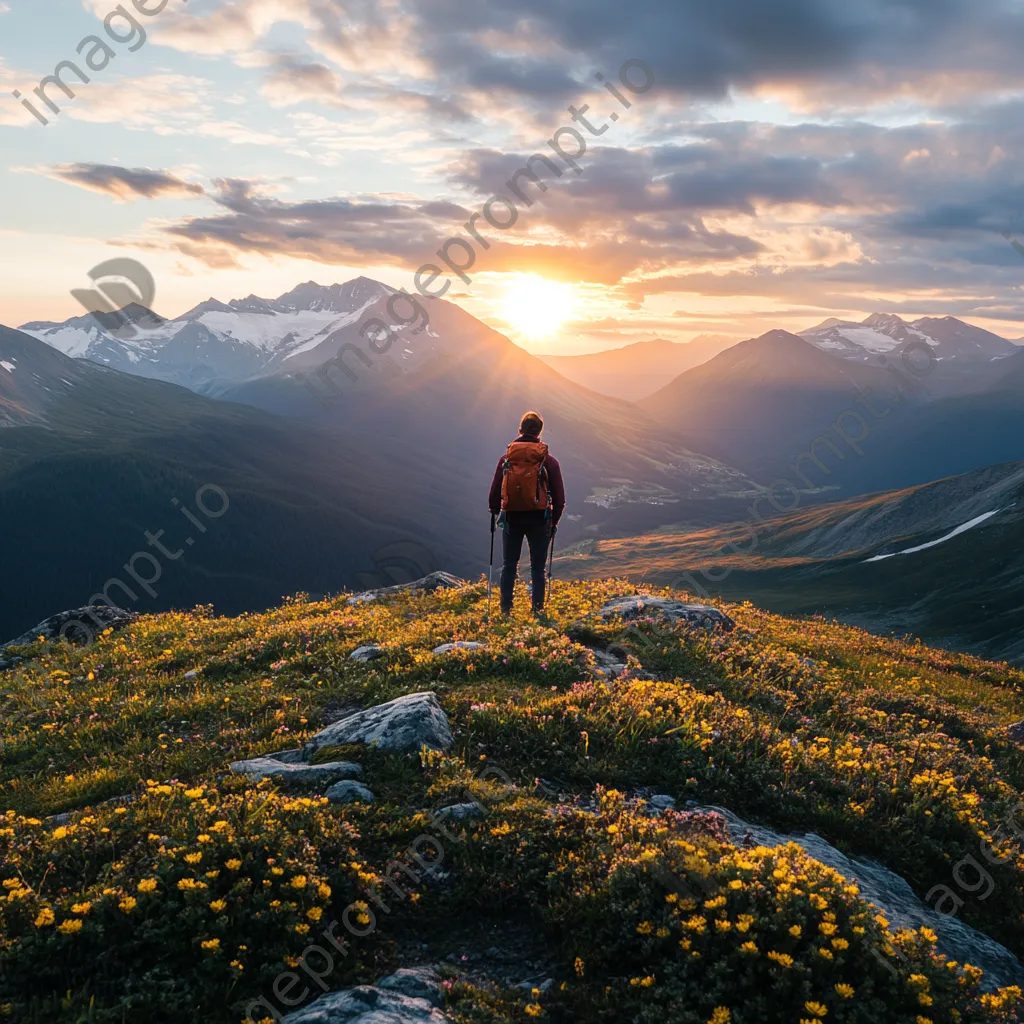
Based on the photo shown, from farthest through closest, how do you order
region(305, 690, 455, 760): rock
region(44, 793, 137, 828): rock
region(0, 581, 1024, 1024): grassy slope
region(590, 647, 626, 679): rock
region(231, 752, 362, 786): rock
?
region(590, 647, 626, 679): rock → region(305, 690, 455, 760): rock → region(231, 752, 362, 786): rock → region(44, 793, 137, 828): rock → region(0, 581, 1024, 1024): grassy slope

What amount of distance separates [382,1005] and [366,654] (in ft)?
27.1

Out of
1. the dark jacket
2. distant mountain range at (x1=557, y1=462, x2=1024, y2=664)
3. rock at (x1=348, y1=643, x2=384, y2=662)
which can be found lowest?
distant mountain range at (x1=557, y1=462, x2=1024, y2=664)

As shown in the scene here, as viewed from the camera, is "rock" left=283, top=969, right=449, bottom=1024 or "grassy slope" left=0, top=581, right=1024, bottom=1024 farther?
"grassy slope" left=0, top=581, right=1024, bottom=1024

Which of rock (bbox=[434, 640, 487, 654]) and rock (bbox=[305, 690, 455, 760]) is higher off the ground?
rock (bbox=[434, 640, 487, 654])

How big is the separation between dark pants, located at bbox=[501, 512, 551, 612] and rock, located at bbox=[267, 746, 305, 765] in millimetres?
7257

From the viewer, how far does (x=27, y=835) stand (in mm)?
7602

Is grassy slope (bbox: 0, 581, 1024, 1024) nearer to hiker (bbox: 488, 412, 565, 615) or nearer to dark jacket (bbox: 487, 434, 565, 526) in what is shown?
hiker (bbox: 488, 412, 565, 615)

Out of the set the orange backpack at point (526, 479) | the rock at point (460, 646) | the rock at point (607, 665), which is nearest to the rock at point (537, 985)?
the rock at point (607, 665)

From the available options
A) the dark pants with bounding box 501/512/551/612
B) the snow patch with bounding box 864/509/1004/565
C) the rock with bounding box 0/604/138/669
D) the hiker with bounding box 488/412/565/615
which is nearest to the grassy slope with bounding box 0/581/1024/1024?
the dark pants with bounding box 501/512/551/612

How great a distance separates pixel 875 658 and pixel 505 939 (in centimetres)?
1444

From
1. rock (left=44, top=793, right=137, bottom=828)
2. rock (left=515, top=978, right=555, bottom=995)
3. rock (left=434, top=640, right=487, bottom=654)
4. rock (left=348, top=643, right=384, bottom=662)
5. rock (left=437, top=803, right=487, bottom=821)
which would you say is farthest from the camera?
rock (left=348, top=643, right=384, bottom=662)

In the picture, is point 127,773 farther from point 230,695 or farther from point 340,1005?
point 340,1005

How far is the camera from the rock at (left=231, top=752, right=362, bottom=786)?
346 inches

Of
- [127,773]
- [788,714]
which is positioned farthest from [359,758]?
[788,714]
